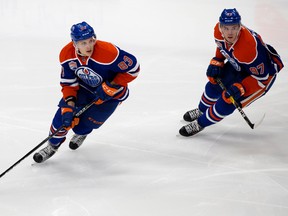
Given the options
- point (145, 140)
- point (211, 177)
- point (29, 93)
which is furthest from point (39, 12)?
point (211, 177)

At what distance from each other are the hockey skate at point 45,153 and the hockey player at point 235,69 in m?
0.95

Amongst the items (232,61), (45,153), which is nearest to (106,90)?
(45,153)

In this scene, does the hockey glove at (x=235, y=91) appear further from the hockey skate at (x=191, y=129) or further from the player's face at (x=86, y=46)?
the player's face at (x=86, y=46)

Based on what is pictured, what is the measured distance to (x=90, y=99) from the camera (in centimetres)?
347

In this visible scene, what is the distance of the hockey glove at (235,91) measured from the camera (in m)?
3.50

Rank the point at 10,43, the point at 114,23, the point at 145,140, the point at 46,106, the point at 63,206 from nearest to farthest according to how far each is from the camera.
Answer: the point at 63,206, the point at 145,140, the point at 46,106, the point at 10,43, the point at 114,23

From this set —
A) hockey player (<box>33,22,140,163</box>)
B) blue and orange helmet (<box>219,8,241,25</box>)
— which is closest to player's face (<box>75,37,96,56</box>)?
hockey player (<box>33,22,140,163</box>)

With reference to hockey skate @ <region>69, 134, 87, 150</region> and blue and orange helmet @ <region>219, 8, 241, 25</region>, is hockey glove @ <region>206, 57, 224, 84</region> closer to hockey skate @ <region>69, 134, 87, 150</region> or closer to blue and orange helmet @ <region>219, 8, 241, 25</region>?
blue and orange helmet @ <region>219, 8, 241, 25</region>

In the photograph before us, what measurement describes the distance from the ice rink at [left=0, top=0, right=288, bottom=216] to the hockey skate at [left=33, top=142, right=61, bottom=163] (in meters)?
0.05

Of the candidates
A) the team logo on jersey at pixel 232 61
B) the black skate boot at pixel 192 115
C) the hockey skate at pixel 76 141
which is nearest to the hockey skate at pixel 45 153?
the hockey skate at pixel 76 141

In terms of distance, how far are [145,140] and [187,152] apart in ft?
1.12

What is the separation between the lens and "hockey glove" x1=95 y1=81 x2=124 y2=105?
3.23 meters

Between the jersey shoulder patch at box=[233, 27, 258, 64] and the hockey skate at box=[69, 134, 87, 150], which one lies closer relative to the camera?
the jersey shoulder patch at box=[233, 27, 258, 64]

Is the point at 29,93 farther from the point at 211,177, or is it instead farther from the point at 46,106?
the point at 211,177
